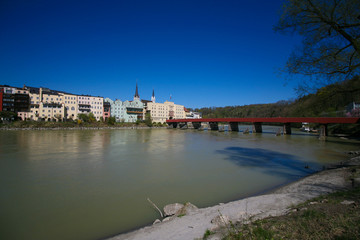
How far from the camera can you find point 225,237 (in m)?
3.23

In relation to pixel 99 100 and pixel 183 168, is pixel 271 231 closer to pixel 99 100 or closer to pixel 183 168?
pixel 183 168

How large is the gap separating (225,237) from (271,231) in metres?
0.74

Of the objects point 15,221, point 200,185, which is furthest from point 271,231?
point 15,221

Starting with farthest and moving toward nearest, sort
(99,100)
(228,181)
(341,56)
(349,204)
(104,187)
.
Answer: (99,100) → (228,181) → (104,187) → (341,56) → (349,204)

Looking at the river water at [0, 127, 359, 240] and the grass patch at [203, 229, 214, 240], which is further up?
the grass patch at [203, 229, 214, 240]

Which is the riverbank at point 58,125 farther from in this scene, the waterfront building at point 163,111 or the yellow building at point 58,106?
the waterfront building at point 163,111

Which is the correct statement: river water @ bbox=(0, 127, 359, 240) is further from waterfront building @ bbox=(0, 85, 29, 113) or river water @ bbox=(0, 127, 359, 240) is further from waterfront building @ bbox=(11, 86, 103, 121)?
waterfront building @ bbox=(0, 85, 29, 113)

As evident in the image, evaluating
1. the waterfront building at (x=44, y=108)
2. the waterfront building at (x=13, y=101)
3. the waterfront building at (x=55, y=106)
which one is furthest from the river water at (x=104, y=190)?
the waterfront building at (x=13, y=101)

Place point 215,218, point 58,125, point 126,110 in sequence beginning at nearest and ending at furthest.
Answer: point 215,218
point 58,125
point 126,110

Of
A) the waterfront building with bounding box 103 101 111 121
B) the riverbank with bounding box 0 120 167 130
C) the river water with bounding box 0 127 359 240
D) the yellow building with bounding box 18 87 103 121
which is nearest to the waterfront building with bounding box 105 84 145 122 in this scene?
the waterfront building with bounding box 103 101 111 121

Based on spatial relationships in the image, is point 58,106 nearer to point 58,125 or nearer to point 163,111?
point 58,125

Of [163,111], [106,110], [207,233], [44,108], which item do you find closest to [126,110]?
[106,110]

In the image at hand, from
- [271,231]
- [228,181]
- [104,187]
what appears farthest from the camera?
[228,181]

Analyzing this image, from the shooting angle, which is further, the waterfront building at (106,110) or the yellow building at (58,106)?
the waterfront building at (106,110)
